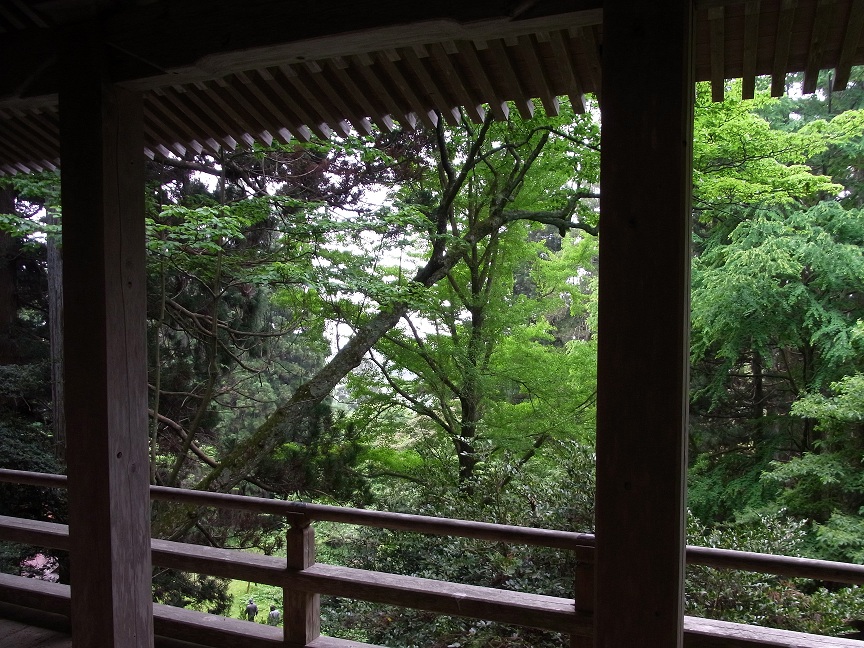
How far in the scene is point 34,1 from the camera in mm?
1743

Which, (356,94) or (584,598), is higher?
(356,94)

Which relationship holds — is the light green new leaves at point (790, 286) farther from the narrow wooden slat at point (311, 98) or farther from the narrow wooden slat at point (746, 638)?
the narrow wooden slat at point (311, 98)

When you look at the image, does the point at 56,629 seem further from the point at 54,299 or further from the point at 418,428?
the point at 418,428

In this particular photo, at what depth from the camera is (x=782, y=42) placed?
57.4 inches

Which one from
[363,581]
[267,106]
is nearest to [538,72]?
[267,106]

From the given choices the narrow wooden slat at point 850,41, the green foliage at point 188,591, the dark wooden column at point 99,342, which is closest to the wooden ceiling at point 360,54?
the narrow wooden slat at point 850,41

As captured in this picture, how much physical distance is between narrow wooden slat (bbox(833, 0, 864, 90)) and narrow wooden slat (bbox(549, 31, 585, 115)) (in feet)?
1.97

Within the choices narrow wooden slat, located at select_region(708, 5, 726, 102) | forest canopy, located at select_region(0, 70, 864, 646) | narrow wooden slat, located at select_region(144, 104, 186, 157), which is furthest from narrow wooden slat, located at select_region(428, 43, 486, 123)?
forest canopy, located at select_region(0, 70, 864, 646)

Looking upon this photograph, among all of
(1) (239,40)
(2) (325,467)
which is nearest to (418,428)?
(2) (325,467)

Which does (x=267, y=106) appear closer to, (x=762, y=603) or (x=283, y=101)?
(x=283, y=101)

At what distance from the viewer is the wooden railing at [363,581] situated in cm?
193

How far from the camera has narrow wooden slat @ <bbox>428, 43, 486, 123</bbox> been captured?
167 centimetres

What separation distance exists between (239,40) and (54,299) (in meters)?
6.50

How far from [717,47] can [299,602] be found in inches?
91.1
